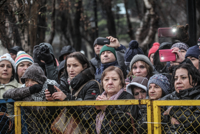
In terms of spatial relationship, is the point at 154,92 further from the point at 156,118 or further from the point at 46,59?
the point at 46,59

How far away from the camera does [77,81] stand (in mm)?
3504

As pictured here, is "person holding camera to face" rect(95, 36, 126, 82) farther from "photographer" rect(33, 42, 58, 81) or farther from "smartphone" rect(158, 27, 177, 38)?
"smartphone" rect(158, 27, 177, 38)

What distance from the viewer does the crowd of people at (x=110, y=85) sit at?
294 centimetres

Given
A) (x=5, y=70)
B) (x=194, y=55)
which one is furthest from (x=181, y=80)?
(x=5, y=70)

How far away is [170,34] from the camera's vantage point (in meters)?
5.51

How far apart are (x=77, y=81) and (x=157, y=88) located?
102cm

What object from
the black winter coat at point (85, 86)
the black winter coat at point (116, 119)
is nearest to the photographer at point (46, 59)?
the black winter coat at point (85, 86)

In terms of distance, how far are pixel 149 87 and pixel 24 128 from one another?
1.61 meters

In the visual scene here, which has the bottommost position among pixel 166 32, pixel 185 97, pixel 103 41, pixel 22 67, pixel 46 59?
pixel 185 97

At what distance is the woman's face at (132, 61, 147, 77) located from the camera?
13.7ft

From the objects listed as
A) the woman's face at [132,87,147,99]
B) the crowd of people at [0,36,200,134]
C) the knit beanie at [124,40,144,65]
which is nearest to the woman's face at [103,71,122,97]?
the crowd of people at [0,36,200,134]

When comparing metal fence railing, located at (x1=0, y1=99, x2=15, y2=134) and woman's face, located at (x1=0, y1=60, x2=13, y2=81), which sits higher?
woman's face, located at (x1=0, y1=60, x2=13, y2=81)

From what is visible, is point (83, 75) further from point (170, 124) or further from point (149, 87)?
point (170, 124)

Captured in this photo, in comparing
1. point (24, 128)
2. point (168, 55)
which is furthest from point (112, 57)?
point (24, 128)
